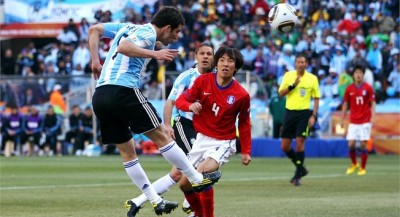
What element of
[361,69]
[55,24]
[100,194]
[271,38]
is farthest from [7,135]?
[100,194]

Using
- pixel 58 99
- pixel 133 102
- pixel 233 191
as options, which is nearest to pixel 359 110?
pixel 233 191

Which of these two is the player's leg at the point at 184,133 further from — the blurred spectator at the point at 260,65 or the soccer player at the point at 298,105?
the blurred spectator at the point at 260,65

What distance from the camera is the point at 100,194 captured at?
16609 mm

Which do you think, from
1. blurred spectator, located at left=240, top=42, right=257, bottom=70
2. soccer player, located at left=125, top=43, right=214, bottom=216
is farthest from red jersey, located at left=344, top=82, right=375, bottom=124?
blurred spectator, located at left=240, top=42, right=257, bottom=70

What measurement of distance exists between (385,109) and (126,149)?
22689 millimetres

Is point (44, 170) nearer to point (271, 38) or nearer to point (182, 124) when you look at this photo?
point (182, 124)

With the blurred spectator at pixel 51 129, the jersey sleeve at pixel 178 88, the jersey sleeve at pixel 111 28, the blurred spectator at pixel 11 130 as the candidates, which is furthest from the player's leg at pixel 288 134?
the blurred spectator at pixel 11 130

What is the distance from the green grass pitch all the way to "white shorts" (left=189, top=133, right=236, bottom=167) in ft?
4.04

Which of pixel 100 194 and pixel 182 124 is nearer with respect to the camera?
pixel 182 124

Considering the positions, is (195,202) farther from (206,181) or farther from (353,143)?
(353,143)

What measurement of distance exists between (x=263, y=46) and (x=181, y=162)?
26.7 metres

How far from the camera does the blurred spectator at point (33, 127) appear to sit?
35.3m

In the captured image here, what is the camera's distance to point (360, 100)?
23719mm

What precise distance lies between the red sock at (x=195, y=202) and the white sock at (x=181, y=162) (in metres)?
0.97
